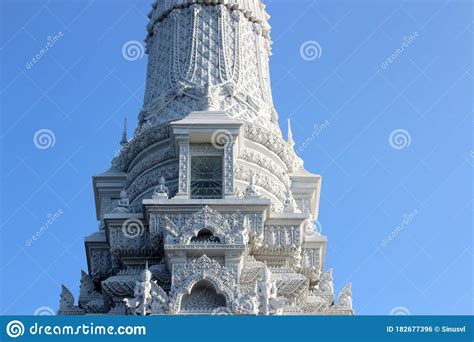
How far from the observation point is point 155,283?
84.7 ft

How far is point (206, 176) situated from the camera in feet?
94.1

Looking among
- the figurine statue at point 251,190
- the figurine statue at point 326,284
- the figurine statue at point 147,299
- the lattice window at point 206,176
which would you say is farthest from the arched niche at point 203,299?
the figurine statue at point 326,284

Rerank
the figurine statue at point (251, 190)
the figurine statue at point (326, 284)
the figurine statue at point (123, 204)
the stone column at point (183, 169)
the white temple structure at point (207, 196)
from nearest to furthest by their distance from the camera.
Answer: the white temple structure at point (207, 196) < the figurine statue at point (251, 190) < the stone column at point (183, 169) < the figurine statue at point (123, 204) < the figurine statue at point (326, 284)

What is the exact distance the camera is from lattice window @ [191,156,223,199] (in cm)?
2845

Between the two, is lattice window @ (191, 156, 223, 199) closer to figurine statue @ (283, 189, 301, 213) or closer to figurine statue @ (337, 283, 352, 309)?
figurine statue @ (283, 189, 301, 213)

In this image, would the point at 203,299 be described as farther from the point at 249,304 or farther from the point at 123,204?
the point at 123,204

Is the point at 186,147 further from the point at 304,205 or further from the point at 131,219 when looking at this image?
the point at 304,205

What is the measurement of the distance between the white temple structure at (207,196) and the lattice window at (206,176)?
0.10ft

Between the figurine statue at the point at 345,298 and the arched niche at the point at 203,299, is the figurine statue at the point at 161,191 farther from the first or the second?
the figurine statue at the point at 345,298

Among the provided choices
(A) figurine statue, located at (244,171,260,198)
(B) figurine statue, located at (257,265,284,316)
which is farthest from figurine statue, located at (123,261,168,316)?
(A) figurine statue, located at (244,171,260,198)

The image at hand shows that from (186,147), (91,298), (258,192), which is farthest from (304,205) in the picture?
Result: (91,298)

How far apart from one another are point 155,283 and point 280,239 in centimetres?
391

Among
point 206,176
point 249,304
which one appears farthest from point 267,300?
point 206,176

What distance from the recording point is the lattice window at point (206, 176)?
28.5 m
